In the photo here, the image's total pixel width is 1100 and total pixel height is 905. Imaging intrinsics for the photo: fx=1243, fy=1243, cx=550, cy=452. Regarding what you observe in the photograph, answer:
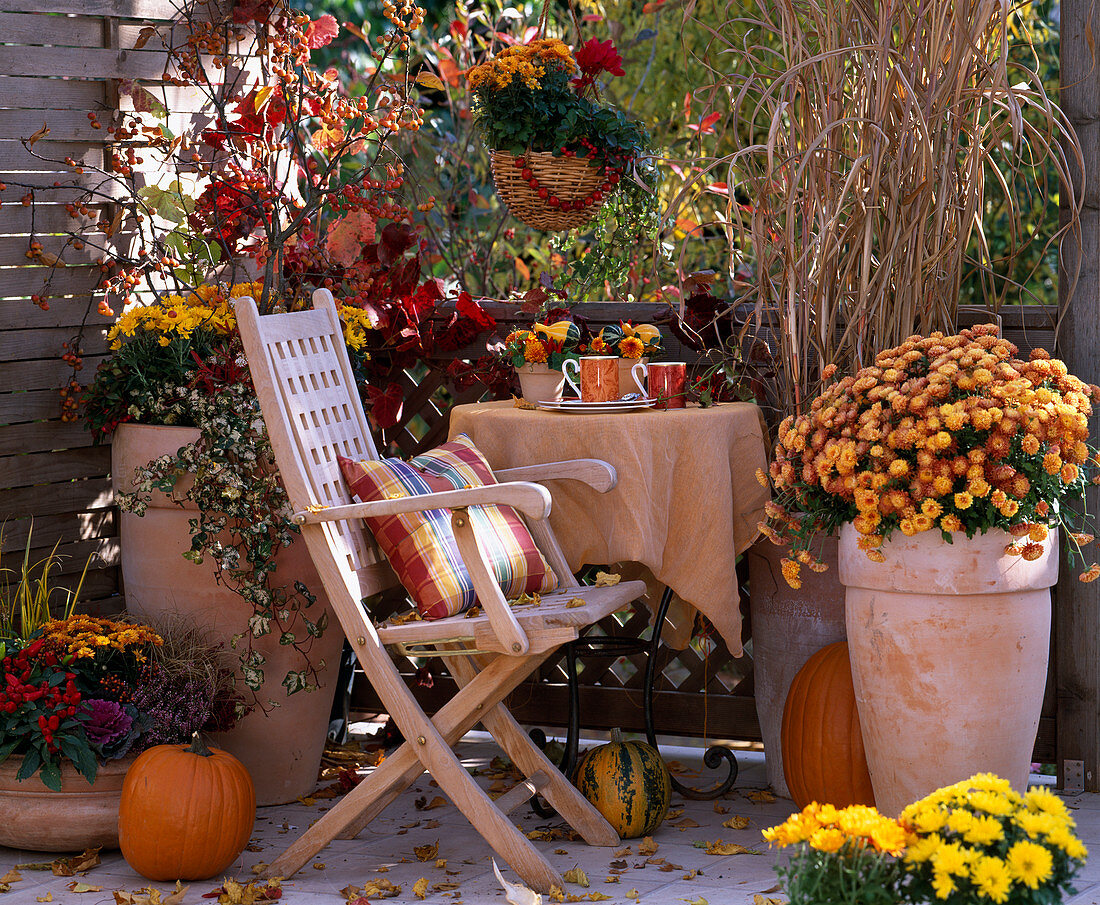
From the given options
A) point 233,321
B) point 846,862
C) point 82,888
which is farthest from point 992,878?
point 233,321

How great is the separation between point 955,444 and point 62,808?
1922 mm

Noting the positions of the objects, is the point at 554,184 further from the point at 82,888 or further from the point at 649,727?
the point at 82,888

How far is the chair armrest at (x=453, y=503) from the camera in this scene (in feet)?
7.23

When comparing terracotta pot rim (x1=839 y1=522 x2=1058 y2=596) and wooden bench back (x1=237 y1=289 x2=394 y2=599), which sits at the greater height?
wooden bench back (x1=237 y1=289 x2=394 y2=599)

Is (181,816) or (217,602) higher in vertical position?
(217,602)

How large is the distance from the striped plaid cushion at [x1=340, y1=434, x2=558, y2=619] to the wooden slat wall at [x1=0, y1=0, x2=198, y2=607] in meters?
0.95

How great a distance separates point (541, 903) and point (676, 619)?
88 cm

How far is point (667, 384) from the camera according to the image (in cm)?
277

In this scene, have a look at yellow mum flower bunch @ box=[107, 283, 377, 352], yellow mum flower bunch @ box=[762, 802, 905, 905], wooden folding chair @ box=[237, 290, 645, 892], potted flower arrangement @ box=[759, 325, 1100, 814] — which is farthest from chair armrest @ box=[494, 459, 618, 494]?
yellow mum flower bunch @ box=[762, 802, 905, 905]

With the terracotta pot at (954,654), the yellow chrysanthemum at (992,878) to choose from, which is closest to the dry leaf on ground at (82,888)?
the terracotta pot at (954,654)

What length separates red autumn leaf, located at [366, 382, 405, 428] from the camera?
3260 mm

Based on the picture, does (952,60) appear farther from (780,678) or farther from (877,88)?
(780,678)

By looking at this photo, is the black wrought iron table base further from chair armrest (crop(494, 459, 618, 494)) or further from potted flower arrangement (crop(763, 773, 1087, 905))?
potted flower arrangement (crop(763, 773, 1087, 905))

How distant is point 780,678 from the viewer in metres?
2.89
